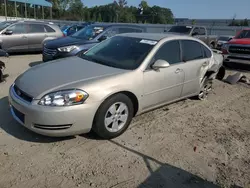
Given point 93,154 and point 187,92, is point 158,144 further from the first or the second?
point 187,92

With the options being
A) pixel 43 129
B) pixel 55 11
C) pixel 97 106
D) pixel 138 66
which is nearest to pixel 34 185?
pixel 43 129

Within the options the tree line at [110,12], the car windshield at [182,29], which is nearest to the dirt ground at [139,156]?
the car windshield at [182,29]

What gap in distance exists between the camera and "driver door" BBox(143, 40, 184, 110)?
160 inches

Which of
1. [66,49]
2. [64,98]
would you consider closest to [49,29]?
[66,49]

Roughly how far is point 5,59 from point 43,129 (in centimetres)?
786

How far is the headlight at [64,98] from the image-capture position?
3.17 meters

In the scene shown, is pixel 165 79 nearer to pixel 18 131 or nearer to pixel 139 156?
pixel 139 156

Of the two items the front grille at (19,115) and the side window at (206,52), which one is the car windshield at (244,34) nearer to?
the side window at (206,52)

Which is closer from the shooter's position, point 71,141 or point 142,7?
point 71,141

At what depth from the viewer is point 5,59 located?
32.4 ft

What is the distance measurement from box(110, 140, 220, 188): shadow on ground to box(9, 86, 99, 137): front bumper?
102 cm

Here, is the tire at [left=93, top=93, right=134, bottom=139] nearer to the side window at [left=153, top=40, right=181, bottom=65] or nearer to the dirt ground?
the dirt ground

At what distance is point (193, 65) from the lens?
4.97 meters

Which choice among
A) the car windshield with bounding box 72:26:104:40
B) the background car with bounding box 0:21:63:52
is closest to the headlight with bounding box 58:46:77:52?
the car windshield with bounding box 72:26:104:40
